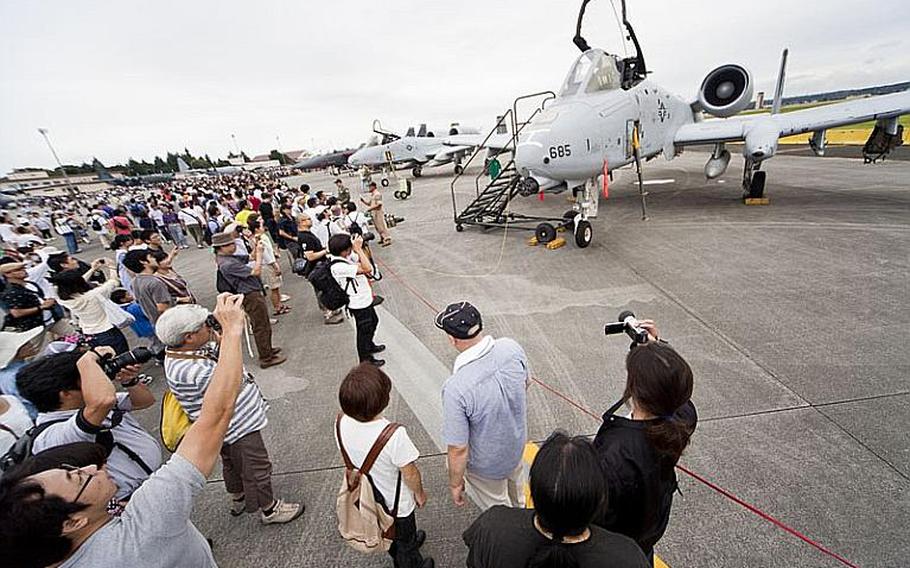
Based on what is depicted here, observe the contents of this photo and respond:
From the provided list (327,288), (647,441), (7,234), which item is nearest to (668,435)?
(647,441)

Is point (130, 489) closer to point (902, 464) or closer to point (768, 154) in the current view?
point (902, 464)

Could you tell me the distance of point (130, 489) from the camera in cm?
215

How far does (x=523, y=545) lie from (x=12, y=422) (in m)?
3.11

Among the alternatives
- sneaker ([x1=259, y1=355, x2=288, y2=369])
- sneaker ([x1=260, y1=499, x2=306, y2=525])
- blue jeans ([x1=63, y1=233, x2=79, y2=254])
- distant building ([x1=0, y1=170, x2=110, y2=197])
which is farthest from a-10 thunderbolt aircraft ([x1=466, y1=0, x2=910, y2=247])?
distant building ([x1=0, y1=170, x2=110, y2=197])

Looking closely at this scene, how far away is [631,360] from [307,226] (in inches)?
246

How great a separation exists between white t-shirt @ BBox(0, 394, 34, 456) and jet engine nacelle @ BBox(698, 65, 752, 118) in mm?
14809

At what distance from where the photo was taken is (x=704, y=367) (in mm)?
4164

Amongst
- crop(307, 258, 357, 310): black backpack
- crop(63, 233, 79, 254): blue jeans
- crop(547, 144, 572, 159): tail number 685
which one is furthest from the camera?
crop(63, 233, 79, 254): blue jeans

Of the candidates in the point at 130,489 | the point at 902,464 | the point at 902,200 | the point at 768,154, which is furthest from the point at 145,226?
Result: the point at 902,200

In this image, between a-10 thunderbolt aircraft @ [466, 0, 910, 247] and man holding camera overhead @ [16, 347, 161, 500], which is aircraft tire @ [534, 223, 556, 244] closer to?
a-10 thunderbolt aircraft @ [466, 0, 910, 247]

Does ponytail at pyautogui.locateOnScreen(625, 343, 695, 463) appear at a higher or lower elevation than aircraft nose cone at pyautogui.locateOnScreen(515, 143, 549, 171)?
lower

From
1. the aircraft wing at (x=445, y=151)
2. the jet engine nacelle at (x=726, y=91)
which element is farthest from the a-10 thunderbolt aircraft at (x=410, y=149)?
the jet engine nacelle at (x=726, y=91)

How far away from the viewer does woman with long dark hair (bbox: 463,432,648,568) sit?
1095mm

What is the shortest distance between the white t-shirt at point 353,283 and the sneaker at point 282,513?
6.83ft
